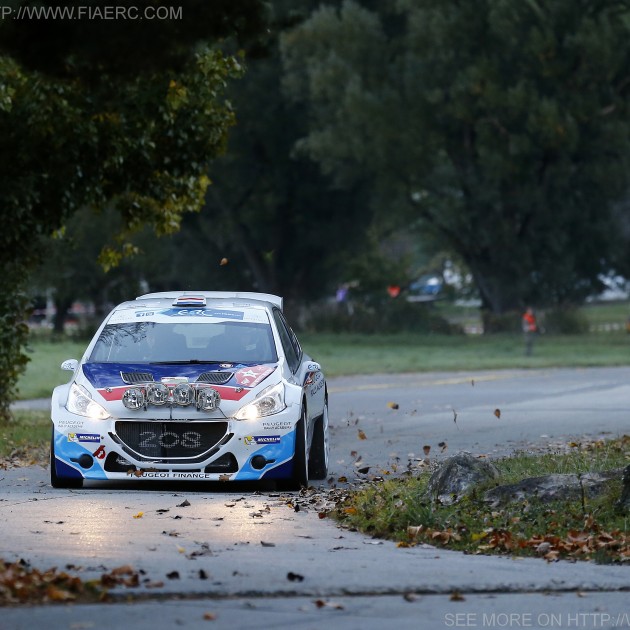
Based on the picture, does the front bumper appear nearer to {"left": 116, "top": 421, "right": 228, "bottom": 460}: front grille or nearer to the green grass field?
{"left": 116, "top": 421, "right": 228, "bottom": 460}: front grille

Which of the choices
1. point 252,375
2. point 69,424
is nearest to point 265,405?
point 252,375

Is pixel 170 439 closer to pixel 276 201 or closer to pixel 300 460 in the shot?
pixel 300 460

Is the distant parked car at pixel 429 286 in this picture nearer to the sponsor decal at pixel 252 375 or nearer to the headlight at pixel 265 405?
the sponsor decal at pixel 252 375

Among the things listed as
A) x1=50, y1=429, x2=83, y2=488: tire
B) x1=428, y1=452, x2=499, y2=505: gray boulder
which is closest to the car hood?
x1=50, y1=429, x2=83, y2=488: tire

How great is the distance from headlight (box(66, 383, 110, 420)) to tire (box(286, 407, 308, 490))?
5.19 ft

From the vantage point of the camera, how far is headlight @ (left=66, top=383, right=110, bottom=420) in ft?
44.2

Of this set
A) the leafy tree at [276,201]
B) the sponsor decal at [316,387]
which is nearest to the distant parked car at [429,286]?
the leafy tree at [276,201]

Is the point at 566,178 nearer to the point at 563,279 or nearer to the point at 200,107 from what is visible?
the point at 563,279

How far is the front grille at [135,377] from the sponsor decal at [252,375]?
0.73 metres

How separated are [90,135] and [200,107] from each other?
1.79 metres

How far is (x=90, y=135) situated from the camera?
18.1 m

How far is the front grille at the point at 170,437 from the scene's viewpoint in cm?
1342

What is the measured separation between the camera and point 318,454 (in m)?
14.8

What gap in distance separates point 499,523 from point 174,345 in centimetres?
466
